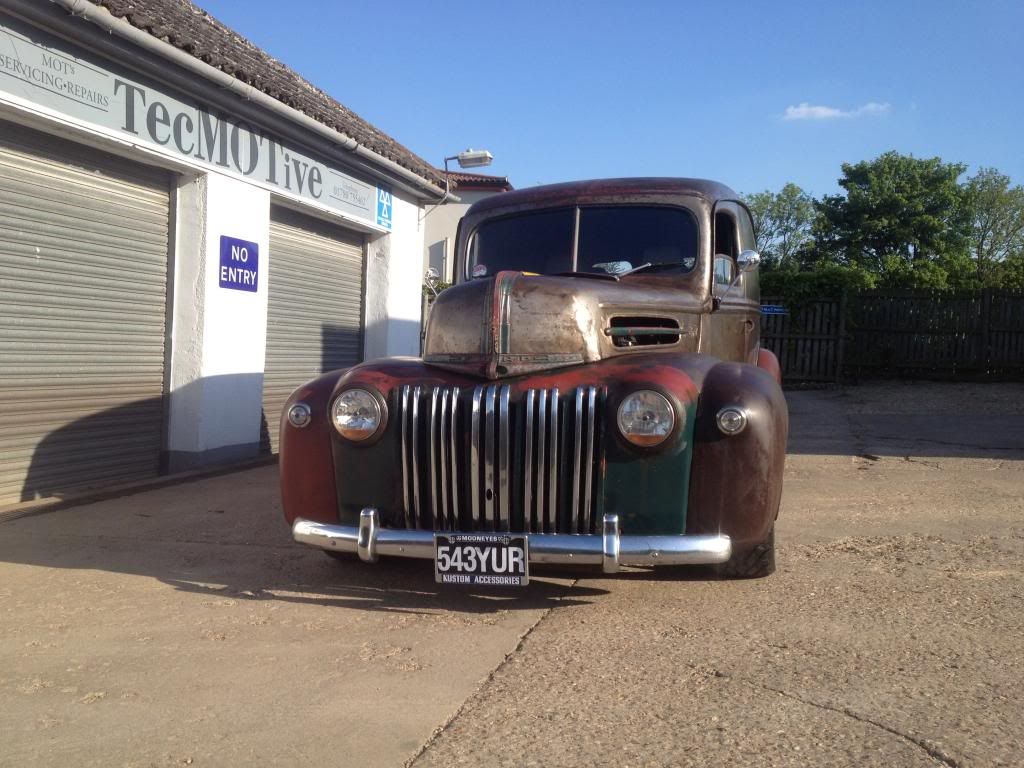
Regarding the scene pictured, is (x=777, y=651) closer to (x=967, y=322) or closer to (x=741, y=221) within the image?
(x=741, y=221)

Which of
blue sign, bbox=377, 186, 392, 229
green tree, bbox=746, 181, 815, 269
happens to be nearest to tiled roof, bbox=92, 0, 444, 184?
blue sign, bbox=377, 186, 392, 229

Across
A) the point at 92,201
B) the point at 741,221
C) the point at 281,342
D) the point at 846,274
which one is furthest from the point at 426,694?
the point at 846,274

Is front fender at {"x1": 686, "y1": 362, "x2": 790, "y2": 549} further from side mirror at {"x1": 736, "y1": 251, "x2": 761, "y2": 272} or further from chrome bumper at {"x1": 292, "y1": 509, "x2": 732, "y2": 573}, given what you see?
side mirror at {"x1": 736, "y1": 251, "x2": 761, "y2": 272}

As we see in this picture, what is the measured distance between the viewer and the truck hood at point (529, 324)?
4219 millimetres

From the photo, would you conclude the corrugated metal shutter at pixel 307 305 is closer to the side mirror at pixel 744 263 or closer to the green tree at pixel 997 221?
the side mirror at pixel 744 263

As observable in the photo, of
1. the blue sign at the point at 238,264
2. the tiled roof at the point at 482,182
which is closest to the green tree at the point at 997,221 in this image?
the tiled roof at the point at 482,182

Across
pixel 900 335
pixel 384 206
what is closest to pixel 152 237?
pixel 384 206

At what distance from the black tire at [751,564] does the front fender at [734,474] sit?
572 mm

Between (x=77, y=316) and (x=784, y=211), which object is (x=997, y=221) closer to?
(x=784, y=211)

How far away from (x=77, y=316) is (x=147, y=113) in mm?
1765

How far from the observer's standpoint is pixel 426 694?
318cm

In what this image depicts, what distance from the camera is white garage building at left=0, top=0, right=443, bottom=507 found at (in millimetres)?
6797

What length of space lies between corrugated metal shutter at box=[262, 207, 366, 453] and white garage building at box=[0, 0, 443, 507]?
0.03 metres

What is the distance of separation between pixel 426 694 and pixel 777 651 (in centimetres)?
138
